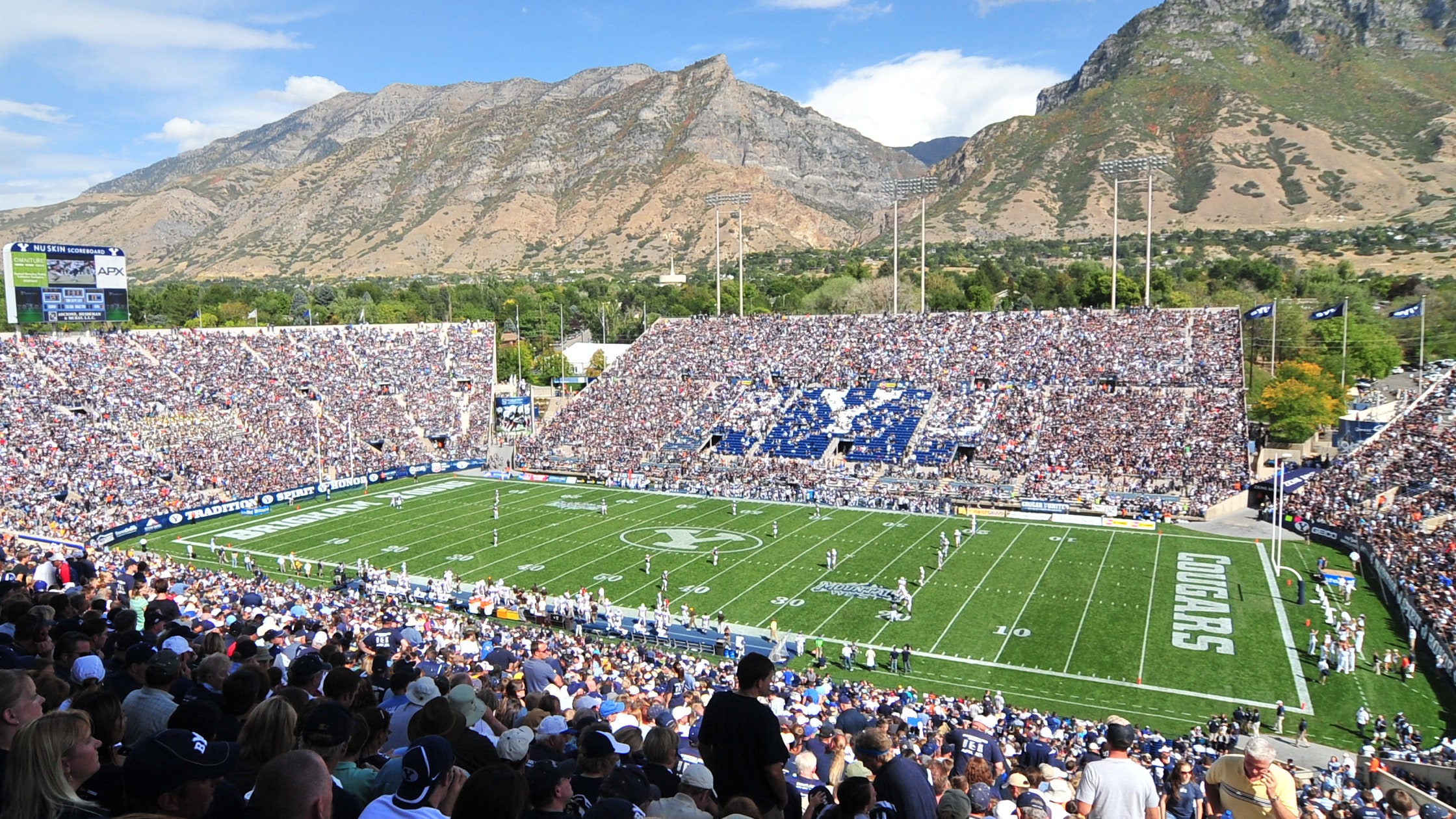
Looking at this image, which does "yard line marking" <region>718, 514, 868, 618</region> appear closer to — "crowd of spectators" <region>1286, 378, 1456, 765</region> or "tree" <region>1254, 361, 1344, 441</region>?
"crowd of spectators" <region>1286, 378, 1456, 765</region>

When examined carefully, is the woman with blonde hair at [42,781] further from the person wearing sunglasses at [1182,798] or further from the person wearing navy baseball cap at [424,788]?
the person wearing sunglasses at [1182,798]

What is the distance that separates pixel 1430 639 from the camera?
2220 cm

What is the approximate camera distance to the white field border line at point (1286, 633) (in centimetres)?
2062

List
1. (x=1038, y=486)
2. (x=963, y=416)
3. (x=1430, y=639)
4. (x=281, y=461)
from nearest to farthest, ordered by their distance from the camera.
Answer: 1. (x=1430, y=639)
2. (x=1038, y=486)
3. (x=281, y=461)
4. (x=963, y=416)

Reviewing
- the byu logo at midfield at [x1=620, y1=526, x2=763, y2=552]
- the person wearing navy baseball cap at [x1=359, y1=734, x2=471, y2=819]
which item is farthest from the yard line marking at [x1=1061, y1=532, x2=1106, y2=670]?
the person wearing navy baseball cap at [x1=359, y1=734, x2=471, y2=819]

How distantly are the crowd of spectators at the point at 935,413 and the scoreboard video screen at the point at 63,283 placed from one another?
22.1m

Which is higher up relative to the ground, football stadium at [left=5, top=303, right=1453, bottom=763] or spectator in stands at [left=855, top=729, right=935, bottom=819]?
spectator in stands at [left=855, top=729, right=935, bottom=819]

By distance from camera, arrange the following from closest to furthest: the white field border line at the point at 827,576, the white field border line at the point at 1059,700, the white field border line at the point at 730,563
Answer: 1. the white field border line at the point at 1059,700
2. the white field border line at the point at 827,576
3. the white field border line at the point at 730,563

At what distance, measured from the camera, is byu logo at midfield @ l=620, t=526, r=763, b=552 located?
33469mm

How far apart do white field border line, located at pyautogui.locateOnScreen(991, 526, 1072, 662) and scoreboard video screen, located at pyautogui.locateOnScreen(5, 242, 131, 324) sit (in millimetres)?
44310

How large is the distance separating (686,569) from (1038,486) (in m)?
18.3

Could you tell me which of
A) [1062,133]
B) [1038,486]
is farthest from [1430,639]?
[1062,133]

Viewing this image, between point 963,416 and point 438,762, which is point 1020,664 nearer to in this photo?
point 438,762

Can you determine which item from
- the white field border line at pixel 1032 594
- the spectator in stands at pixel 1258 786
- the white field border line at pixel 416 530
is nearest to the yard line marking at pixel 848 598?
the white field border line at pixel 1032 594
